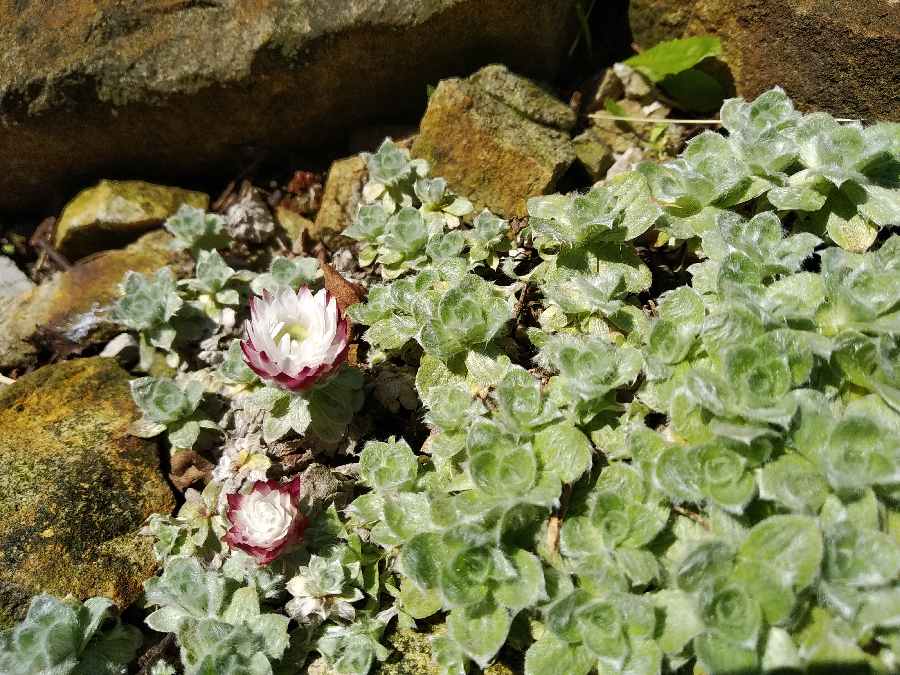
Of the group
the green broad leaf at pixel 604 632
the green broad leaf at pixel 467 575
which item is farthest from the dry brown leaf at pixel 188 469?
the green broad leaf at pixel 604 632

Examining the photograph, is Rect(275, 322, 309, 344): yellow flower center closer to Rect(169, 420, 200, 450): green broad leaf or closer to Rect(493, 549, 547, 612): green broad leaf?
Rect(169, 420, 200, 450): green broad leaf

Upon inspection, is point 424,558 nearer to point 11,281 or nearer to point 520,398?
point 520,398

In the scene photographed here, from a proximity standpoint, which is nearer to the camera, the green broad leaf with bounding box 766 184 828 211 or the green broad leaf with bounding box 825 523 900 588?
the green broad leaf with bounding box 825 523 900 588

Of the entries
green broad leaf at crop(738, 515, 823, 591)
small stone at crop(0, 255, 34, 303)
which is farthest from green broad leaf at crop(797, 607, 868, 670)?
small stone at crop(0, 255, 34, 303)

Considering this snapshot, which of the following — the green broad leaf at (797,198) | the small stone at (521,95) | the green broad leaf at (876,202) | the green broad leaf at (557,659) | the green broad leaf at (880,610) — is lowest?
the green broad leaf at (557,659)

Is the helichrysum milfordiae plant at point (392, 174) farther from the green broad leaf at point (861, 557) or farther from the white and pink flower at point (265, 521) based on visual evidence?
the green broad leaf at point (861, 557)

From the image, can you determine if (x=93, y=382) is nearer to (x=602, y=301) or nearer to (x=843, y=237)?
(x=602, y=301)

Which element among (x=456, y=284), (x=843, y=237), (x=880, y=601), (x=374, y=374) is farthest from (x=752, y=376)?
(x=374, y=374)
